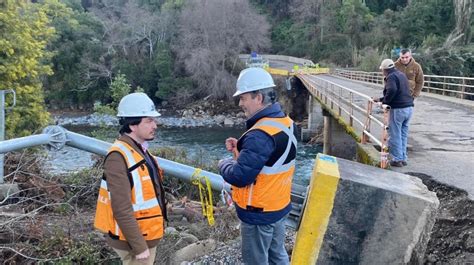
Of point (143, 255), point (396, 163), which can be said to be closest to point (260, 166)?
point (143, 255)

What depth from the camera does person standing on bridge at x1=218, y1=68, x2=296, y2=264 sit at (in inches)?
117

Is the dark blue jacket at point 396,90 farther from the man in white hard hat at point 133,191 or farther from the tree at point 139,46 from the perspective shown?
the tree at point 139,46

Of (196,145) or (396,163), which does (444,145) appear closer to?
(396,163)

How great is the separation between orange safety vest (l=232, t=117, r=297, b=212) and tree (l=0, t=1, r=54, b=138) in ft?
29.1

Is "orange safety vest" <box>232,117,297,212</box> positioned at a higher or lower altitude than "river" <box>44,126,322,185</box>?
higher

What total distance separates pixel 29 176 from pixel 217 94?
137 feet

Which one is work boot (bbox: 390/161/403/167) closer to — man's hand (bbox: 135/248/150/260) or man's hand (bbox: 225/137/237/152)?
man's hand (bbox: 225/137/237/152)

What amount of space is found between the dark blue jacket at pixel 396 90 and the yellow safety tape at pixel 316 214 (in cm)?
340

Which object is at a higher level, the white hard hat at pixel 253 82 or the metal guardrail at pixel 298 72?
the white hard hat at pixel 253 82

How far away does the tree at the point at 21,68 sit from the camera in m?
10.4

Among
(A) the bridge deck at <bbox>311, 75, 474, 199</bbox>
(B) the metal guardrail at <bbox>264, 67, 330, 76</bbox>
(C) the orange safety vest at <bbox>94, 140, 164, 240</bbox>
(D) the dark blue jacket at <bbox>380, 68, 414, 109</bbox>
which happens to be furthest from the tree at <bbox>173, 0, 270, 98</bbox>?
(C) the orange safety vest at <bbox>94, 140, 164, 240</bbox>

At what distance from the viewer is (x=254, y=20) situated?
52.7 m

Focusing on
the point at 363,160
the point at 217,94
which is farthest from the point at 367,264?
the point at 217,94

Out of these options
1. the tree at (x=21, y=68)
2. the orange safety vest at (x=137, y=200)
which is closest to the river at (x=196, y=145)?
the tree at (x=21, y=68)
